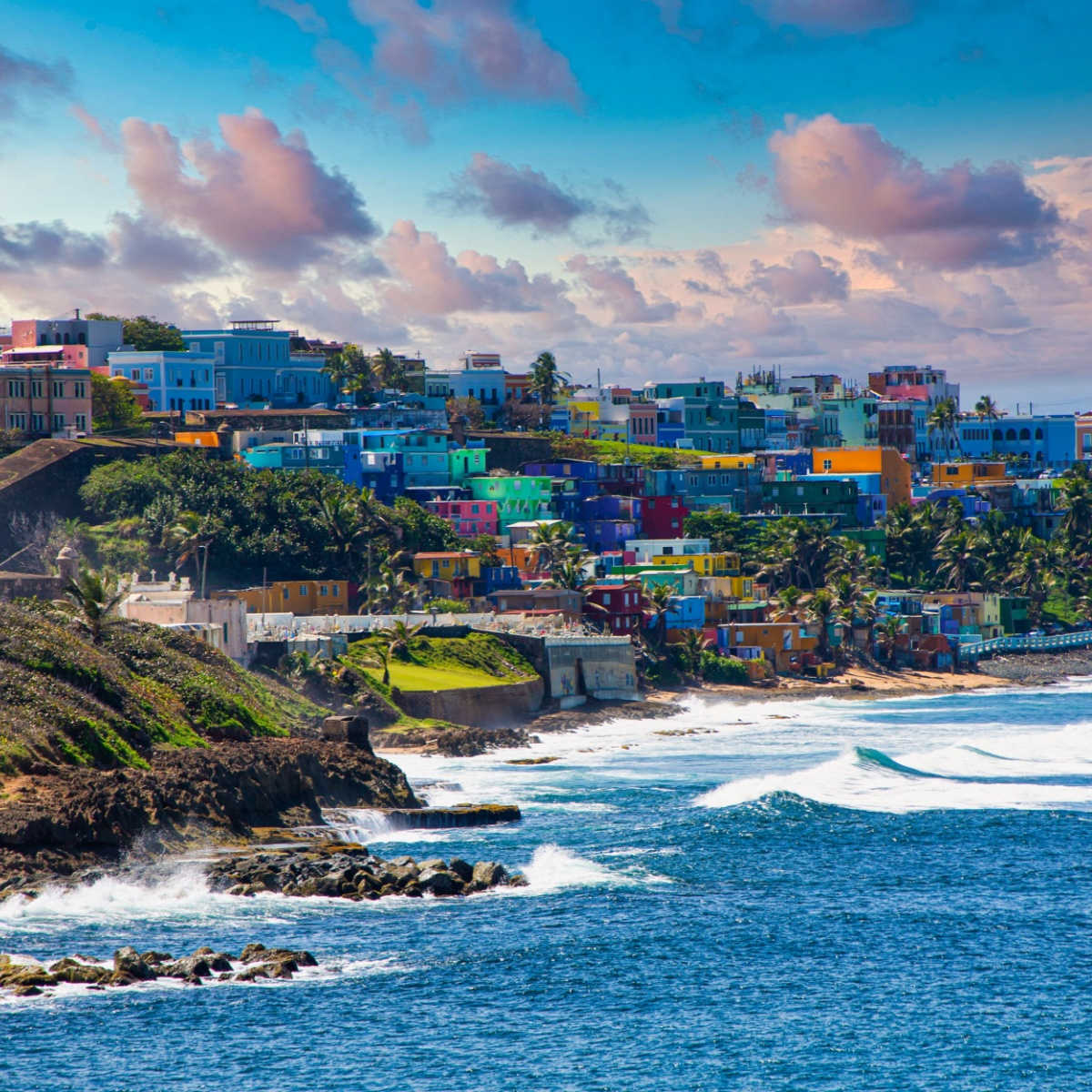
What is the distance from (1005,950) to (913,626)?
88.6 metres

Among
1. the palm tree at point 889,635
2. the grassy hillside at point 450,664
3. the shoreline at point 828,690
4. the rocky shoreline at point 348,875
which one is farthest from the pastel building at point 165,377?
the rocky shoreline at point 348,875

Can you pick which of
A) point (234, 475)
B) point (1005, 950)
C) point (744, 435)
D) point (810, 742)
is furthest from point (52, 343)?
point (1005, 950)

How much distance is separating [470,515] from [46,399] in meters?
31.9

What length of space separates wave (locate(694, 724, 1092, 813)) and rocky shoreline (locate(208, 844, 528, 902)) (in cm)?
1847

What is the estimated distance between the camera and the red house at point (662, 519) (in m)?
148

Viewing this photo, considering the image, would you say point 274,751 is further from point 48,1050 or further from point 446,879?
point 48,1050

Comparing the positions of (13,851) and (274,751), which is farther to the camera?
(274,751)

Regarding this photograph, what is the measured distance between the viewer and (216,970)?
43312 millimetres

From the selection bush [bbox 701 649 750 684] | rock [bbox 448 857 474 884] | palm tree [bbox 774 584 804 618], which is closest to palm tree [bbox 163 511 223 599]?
bush [bbox 701 649 750 684]

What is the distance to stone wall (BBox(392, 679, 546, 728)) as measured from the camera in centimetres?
9150

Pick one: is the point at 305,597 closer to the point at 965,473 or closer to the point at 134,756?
the point at 134,756

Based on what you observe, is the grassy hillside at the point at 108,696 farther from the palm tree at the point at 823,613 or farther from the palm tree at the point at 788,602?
the palm tree at the point at 788,602

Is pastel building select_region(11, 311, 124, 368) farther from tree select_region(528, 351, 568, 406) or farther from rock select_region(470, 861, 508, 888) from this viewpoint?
rock select_region(470, 861, 508, 888)

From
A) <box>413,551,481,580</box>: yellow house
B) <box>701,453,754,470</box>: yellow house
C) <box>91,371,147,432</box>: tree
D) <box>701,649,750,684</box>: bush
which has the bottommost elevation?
<box>701,649,750,684</box>: bush
